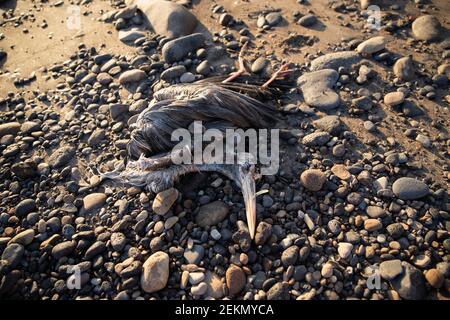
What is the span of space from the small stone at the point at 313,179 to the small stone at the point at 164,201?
5.18ft

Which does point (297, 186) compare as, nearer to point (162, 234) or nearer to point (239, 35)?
point (162, 234)

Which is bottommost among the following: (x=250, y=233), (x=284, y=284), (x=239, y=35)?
(x=284, y=284)

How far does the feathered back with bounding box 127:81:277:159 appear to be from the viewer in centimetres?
426

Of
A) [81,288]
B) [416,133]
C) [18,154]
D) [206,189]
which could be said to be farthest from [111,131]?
[416,133]

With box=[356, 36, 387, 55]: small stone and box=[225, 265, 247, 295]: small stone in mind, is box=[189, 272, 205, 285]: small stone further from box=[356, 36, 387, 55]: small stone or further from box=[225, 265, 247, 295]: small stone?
box=[356, 36, 387, 55]: small stone

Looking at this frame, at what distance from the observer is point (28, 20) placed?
7.45m

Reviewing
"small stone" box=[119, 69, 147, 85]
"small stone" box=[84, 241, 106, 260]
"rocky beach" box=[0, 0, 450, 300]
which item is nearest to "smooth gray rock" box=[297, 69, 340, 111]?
"rocky beach" box=[0, 0, 450, 300]

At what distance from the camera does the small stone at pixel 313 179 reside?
4102 mm

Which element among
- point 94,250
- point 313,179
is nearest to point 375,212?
point 313,179

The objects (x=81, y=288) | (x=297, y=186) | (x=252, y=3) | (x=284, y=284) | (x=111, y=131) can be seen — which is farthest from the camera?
(x=252, y=3)

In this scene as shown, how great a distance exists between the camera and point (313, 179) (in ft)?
13.5

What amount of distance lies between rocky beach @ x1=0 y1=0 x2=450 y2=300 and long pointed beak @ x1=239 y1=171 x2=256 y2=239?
0.37ft

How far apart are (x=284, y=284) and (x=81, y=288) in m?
2.23

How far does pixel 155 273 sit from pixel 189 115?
6.22 ft
